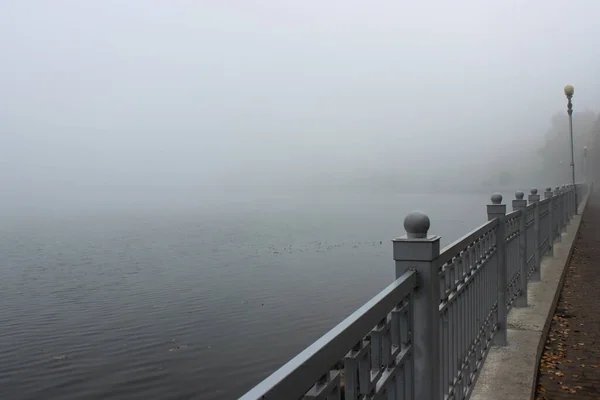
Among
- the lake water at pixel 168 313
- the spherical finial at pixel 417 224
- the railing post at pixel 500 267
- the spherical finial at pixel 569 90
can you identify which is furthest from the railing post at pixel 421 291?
the spherical finial at pixel 569 90

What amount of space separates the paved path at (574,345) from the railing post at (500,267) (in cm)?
51

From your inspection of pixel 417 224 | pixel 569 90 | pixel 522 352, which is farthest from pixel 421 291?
pixel 569 90

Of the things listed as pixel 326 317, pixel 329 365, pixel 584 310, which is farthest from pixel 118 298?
pixel 329 365

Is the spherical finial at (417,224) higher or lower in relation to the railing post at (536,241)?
higher

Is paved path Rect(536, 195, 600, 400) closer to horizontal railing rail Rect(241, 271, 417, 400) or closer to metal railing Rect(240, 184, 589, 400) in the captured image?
metal railing Rect(240, 184, 589, 400)

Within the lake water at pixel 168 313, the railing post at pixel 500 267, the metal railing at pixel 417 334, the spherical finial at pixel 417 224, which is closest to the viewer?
the metal railing at pixel 417 334

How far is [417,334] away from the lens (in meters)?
2.84

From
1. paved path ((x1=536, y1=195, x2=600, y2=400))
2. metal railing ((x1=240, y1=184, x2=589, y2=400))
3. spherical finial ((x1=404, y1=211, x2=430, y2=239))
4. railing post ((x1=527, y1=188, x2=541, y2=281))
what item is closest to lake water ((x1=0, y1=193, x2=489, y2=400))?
railing post ((x1=527, y1=188, x2=541, y2=281))

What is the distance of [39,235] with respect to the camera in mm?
48750

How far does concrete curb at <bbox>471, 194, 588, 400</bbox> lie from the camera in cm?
457

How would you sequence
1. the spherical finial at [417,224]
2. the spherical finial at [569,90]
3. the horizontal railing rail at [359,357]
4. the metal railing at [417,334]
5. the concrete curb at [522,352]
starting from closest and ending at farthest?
the horizontal railing rail at [359,357]
the metal railing at [417,334]
the spherical finial at [417,224]
the concrete curb at [522,352]
the spherical finial at [569,90]

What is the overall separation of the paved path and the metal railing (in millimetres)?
694

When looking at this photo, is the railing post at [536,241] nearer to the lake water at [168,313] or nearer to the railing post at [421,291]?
the railing post at [421,291]

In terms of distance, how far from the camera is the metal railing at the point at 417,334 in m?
1.72
